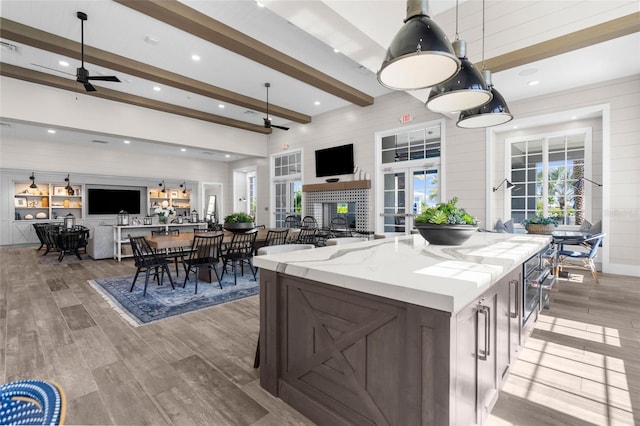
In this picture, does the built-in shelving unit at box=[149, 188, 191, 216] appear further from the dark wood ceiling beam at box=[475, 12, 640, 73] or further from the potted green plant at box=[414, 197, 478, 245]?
the potted green plant at box=[414, 197, 478, 245]

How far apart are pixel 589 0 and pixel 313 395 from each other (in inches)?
184

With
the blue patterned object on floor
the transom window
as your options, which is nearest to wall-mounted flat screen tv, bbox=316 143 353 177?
the transom window

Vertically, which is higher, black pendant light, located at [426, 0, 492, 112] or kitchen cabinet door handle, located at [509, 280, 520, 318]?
black pendant light, located at [426, 0, 492, 112]

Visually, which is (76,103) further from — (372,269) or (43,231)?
(372,269)

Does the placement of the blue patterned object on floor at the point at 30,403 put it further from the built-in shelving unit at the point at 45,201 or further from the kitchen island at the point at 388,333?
the built-in shelving unit at the point at 45,201

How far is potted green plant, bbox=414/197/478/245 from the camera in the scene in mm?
2307

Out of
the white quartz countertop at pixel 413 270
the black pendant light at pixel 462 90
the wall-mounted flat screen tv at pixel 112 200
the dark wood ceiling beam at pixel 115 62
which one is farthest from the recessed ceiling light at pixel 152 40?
the wall-mounted flat screen tv at pixel 112 200

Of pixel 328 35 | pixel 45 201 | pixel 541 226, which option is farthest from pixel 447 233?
pixel 45 201

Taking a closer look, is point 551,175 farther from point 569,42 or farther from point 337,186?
point 337,186

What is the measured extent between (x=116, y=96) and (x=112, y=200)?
19.2 ft

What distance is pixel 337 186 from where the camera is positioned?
25.8ft

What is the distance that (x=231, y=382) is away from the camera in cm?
208

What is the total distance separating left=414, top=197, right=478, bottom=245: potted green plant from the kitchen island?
0.31 metres

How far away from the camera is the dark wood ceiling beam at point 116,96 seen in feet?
17.7
